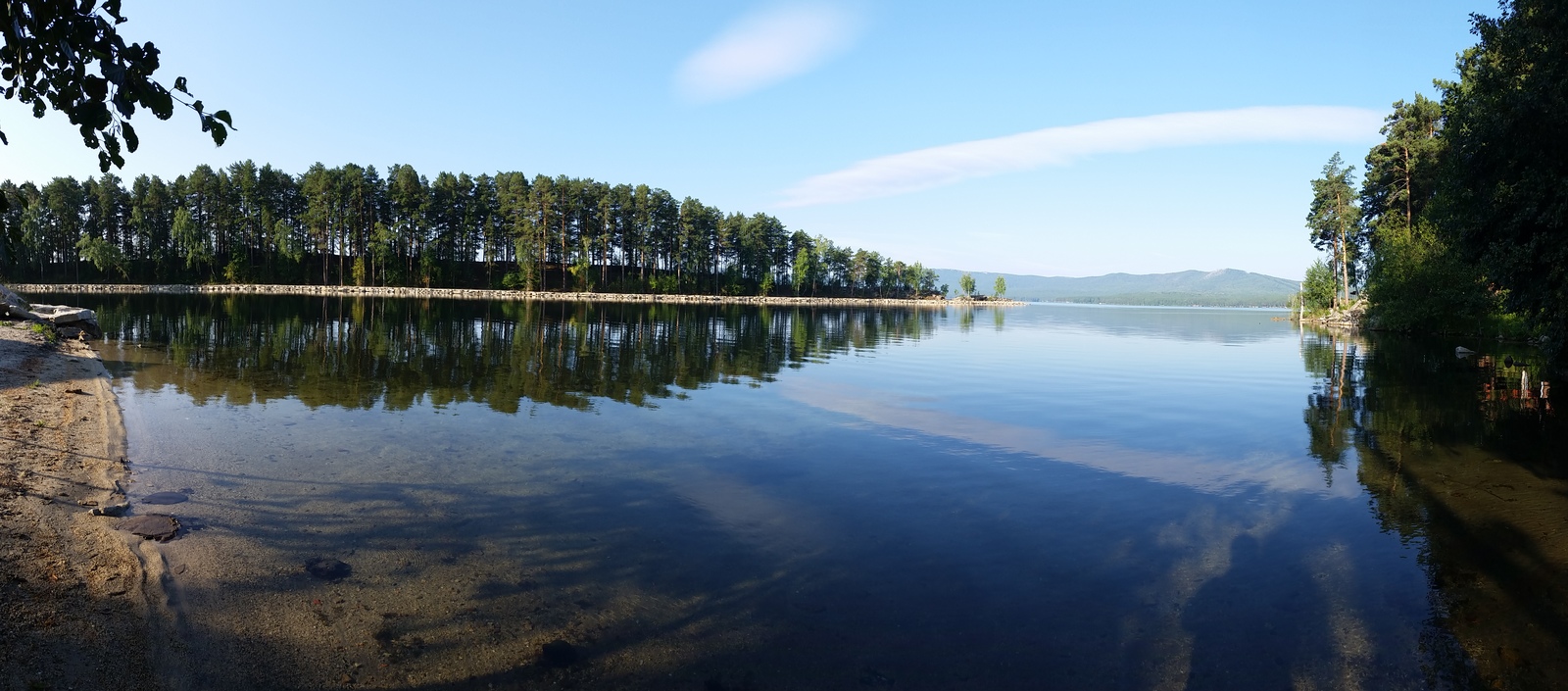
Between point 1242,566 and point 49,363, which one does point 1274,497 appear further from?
point 49,363

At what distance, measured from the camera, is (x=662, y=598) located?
7.89 m

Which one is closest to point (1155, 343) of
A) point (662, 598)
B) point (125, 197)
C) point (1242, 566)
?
point (1242, 566)

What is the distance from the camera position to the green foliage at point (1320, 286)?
94.5m

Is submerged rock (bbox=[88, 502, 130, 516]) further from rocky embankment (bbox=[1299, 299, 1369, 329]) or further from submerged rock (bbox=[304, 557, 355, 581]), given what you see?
rocky embankment (bbox=[1299, 299, 1369, 329])

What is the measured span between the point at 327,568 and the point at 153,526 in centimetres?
281

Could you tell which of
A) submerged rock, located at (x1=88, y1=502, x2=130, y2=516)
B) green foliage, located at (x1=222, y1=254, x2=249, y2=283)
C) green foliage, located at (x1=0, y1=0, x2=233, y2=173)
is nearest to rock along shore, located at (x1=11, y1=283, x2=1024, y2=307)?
green foliage, located at (x1=222, y1=254, x2=249, y2=283)

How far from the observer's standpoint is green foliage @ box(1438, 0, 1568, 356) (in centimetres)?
2081

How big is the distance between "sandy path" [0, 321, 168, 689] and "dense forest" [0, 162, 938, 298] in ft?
369

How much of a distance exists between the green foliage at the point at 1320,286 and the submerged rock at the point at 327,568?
112 metres

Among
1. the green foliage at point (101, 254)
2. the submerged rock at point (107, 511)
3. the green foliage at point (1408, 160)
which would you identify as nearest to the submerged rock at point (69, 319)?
the submerged rock at point (107, 511)

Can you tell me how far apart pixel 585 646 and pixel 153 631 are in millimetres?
3757

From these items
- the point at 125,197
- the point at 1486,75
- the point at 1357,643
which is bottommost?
the point at 1357,643

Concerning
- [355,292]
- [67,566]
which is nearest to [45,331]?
[67,566]

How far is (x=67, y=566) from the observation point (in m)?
7.77
